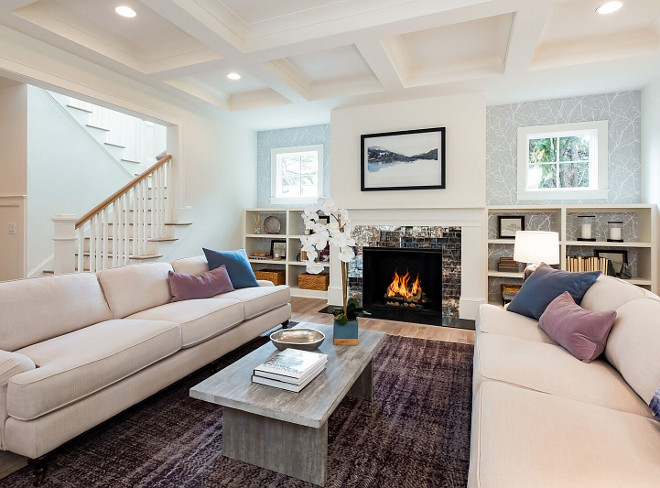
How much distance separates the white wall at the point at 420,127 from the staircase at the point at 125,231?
2049 millimetres

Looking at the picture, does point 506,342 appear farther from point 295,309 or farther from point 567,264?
point 295,309

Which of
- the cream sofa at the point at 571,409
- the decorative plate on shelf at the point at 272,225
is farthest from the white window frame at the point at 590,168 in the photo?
the decorative plate on shelf at the point at 272,225

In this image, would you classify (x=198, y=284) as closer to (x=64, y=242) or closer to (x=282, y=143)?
(x=64, y=242)

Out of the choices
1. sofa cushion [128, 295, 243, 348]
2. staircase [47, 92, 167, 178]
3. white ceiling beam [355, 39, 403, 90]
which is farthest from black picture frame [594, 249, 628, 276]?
staircase [47, 92, 167, 178]

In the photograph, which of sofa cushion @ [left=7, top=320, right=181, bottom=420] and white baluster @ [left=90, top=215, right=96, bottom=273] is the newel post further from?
sofa cushion @ [left=7, top=320, right=181, bottom=420]

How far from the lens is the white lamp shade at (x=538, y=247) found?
3139 mm

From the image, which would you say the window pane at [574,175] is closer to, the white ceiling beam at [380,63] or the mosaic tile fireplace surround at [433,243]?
the mosaic tile fireplace surround at [433,243]

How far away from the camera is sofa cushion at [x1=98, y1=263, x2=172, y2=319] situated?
2.53 meters

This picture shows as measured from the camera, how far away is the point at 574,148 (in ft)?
13.9

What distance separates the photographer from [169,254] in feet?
14.4

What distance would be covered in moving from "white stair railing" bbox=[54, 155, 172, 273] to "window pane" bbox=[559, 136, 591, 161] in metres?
4.60

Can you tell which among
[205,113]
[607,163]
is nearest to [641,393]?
[607,163]

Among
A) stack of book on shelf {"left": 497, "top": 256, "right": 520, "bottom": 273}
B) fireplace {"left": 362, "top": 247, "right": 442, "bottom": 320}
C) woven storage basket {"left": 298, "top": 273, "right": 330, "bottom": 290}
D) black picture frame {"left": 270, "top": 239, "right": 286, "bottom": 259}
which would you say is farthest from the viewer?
black picture frame {"left": 270, "top": 239, "right": 286, "bottom": 259}

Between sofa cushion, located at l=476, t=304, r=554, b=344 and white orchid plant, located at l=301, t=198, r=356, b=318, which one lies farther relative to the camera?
sofa cushion, located at l=476, t=304, r=554, b=344
